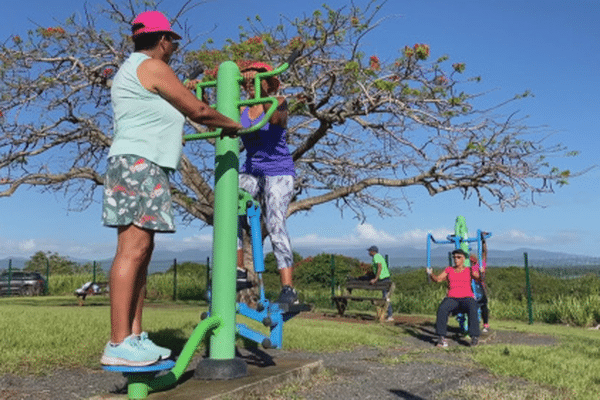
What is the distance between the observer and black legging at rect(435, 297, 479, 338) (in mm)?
7070

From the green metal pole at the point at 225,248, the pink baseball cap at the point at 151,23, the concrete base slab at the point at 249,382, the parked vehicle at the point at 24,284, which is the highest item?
the pink baseball cap at the point at 151,23

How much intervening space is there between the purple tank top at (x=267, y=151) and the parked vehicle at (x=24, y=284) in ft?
72.5

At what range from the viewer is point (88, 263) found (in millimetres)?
26688

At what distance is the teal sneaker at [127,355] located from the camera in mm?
2613

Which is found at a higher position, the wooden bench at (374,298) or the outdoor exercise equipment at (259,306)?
the outdoor exercise equipment at (259,306)

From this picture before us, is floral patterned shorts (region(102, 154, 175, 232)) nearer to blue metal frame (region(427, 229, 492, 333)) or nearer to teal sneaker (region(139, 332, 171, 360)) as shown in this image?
teal sneaker (region(139, 332, 171, 360))

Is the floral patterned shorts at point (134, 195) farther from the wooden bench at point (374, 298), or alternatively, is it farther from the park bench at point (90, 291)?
the park bench at point (90, 291)

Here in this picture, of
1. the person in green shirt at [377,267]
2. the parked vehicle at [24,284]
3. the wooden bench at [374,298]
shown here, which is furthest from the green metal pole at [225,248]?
Answer: the parked vehicle at [24,284]

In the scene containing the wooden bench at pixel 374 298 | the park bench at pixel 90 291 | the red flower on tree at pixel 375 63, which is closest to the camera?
Result: the red flower on tree at pixel 375 63

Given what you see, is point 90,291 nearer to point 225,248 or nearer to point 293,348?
point 293,348

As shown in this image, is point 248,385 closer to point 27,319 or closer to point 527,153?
point 27,319

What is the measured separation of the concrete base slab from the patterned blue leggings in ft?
Answer: 2.31

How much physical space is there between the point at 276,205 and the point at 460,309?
4.43 metres

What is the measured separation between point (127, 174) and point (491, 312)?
42.8ft
